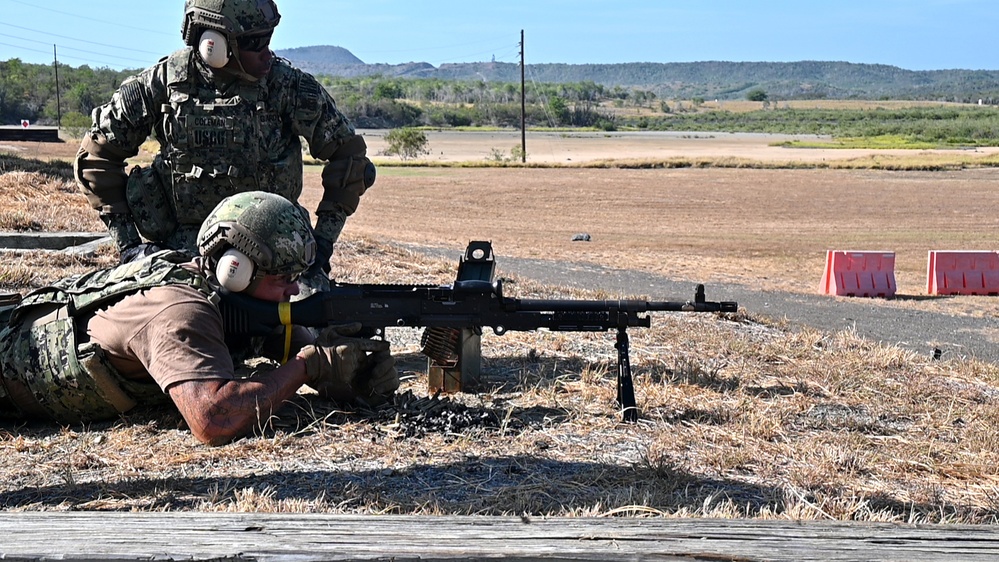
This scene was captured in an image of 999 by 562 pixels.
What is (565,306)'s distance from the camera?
5227 mm

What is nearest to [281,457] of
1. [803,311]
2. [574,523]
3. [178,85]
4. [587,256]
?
[574,523]

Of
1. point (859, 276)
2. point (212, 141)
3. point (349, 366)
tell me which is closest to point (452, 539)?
point (349, 366)

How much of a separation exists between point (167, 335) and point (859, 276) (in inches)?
461

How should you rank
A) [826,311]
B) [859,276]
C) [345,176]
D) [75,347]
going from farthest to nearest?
1. [859,276]
2. [826,311]
3. [345,176]
4. [75,347]

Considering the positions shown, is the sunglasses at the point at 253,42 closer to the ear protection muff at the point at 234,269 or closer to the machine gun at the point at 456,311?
the machine gun at the point at 456,311

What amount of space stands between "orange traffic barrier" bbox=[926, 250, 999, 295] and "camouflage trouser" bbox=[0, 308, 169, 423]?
40.1 feet

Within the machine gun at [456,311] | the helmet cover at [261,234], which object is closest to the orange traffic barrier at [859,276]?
the machine gun at [456,311]

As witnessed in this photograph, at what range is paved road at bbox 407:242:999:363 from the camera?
1092cm

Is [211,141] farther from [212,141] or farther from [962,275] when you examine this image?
[962,275]

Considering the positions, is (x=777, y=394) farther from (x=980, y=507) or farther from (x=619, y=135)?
(x=619, y=135)

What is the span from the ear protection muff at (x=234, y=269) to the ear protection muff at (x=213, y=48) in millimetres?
1823

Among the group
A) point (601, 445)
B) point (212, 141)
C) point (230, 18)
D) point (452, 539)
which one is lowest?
point (601, 445)

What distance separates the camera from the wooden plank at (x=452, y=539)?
2.41 meters

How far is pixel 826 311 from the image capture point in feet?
41.4
